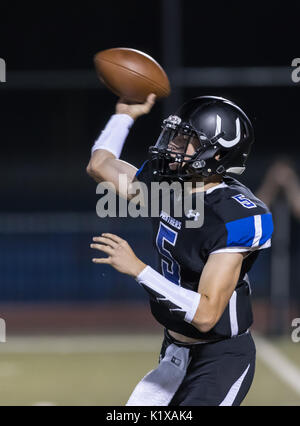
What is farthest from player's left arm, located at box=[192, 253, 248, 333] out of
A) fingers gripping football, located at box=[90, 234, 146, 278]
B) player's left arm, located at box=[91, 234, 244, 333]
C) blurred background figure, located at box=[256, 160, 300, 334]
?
blurred background figure, located at box=[256, 160, 300, 334]

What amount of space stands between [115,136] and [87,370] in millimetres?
3130

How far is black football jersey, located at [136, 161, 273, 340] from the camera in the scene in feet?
9.84

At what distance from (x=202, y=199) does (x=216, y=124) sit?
1.03 feet

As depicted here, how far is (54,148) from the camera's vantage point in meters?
16.7

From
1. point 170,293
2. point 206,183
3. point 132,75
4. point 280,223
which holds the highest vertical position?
point 132,75

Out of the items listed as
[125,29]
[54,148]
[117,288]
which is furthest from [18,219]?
[125,29]

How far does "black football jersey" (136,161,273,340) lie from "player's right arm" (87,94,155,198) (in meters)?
0.43

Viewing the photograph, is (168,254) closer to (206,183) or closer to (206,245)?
(206,245)

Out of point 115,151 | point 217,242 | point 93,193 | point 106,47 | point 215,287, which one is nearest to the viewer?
point 215,287

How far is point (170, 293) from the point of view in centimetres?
288

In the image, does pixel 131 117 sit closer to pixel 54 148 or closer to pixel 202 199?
pixel 202 199

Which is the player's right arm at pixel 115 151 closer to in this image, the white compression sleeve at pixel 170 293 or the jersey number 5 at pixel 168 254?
the jersey number 5 at pixel 168 254

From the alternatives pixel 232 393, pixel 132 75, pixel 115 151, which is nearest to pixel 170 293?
pixel 232 393

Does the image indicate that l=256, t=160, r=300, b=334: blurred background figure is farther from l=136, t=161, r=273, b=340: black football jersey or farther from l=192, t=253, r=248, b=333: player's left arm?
l=192, t=253, r=248, b=333: player's left arm
